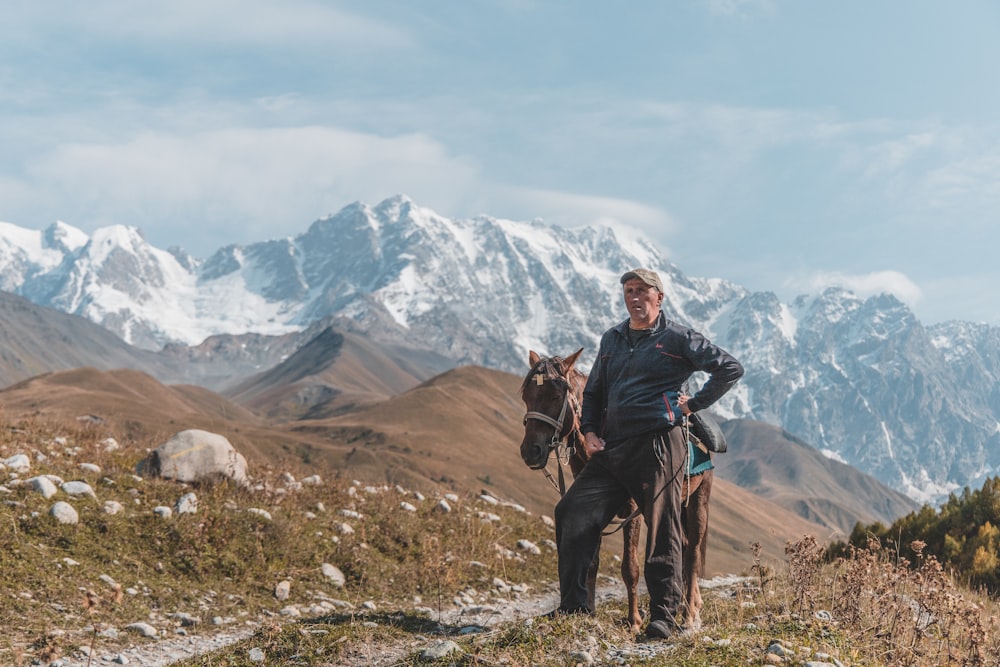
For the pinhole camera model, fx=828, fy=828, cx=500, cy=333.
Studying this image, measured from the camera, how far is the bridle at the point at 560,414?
8.61 metres

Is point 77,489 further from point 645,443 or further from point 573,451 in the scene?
point 645,443

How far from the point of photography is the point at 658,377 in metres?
8.47

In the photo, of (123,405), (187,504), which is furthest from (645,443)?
(123,405)

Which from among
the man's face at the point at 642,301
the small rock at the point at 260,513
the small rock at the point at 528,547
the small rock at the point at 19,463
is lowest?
the small rock at the point at 528,547

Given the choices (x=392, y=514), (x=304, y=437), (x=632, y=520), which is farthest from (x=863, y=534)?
(x=304, y=437)

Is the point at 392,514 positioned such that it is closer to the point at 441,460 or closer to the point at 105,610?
the point at 105,610

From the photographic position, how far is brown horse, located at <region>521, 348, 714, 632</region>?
858cm

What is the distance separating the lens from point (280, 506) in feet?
50.1

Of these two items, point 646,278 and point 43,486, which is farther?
point 43,486

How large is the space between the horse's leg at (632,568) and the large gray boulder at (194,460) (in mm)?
9452

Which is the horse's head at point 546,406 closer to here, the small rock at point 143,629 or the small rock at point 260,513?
the small rock at point 143,629

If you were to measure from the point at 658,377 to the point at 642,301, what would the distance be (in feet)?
2.63

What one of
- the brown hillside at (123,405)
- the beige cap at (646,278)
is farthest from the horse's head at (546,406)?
the brown hillside at (123,405)

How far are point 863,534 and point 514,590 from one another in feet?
28.8
